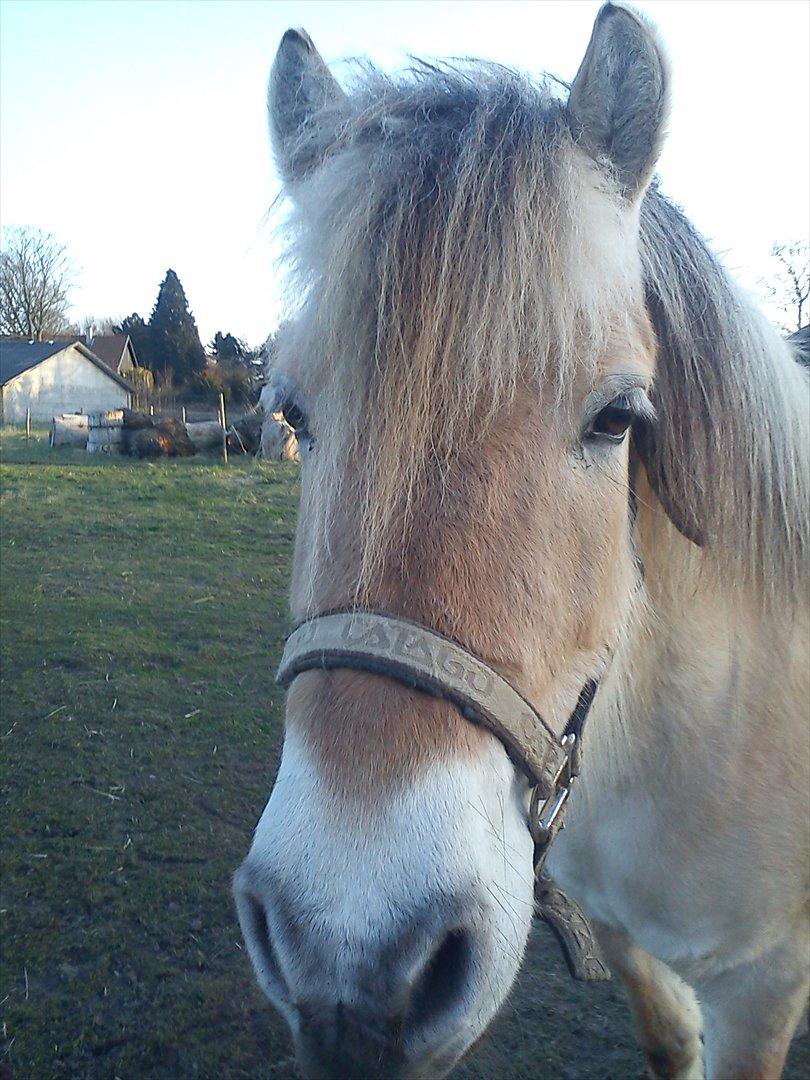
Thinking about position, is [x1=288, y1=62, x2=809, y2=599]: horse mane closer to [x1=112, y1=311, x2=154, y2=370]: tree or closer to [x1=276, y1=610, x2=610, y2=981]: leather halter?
[x1=276, y1=610, x2=610, y2=981]: leather halter

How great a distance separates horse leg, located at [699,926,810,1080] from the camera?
2.11 m

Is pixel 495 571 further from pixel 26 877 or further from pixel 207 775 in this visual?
pixel 207 775

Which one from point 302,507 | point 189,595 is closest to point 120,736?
point 189,595

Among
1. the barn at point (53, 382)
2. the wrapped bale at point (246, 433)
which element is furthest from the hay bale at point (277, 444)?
the barn at point (53, 382)

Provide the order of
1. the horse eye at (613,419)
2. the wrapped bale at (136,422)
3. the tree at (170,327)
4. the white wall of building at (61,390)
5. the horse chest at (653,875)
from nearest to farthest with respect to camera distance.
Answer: the horse eye at (613,419)
the horse chest at (653,875)
the wrapped bale at (136,422)
the white wall of building at (61,390)
the tree at (170,327)

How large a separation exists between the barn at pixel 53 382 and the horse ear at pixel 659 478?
134 feet

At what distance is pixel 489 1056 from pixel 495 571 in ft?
7.58

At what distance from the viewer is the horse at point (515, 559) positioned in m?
1.10

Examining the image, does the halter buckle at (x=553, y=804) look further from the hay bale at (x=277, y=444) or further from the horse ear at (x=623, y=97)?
the hay bale at (x=277, y=444)

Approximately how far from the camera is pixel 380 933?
1028 mm

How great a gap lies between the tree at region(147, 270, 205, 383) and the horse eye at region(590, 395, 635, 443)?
4902 cm

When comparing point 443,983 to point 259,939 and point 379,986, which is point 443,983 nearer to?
point 379,986

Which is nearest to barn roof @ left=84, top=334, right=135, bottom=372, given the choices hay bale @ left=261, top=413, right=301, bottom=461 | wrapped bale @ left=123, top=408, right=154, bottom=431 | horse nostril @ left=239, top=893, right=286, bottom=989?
wrapped bale @ left=123, top=408, right=154, bottom=431

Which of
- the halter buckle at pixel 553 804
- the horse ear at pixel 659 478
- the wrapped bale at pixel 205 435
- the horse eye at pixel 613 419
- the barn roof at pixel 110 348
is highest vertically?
the barn roof at pixel 110 348
